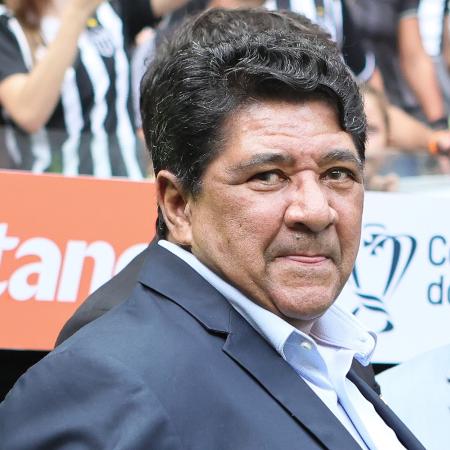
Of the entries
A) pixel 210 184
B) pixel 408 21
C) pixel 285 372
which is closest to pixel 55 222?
pixel 210 184

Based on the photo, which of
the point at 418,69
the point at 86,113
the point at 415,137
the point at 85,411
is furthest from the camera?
the point at 418,69

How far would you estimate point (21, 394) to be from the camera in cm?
130

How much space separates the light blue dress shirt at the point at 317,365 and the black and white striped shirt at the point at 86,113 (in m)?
1.31

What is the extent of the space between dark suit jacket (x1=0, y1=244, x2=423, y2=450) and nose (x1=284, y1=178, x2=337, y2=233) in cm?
18

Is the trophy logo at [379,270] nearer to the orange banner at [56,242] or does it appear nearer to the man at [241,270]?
the orange banner at [56,242]

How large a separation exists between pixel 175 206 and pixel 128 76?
1.59 meters

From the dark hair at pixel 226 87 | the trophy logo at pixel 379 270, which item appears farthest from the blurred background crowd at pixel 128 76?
the dark hair at pixel 226 87

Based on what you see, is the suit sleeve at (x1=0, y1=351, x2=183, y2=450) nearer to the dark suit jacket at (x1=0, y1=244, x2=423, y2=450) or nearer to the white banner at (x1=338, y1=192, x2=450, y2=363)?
the dark suit jacket at (x1=0, y1=244, x2=423, y2=450)

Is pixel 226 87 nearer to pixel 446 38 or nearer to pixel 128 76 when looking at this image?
pixel 128 76

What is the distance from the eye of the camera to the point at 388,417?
65.0 inches

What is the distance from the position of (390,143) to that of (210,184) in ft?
6.42

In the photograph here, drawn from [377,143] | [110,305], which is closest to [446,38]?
[377,143]

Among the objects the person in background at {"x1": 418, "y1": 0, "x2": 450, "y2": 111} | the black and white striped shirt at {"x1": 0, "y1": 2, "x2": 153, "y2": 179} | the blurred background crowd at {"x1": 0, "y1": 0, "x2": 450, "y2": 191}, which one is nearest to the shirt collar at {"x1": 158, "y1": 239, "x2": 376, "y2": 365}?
the blurred background crowd at {"x1": 0, "y1": 0, "x2": 450, "y2": 191}

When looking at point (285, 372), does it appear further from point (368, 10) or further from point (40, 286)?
point (368, 10)
